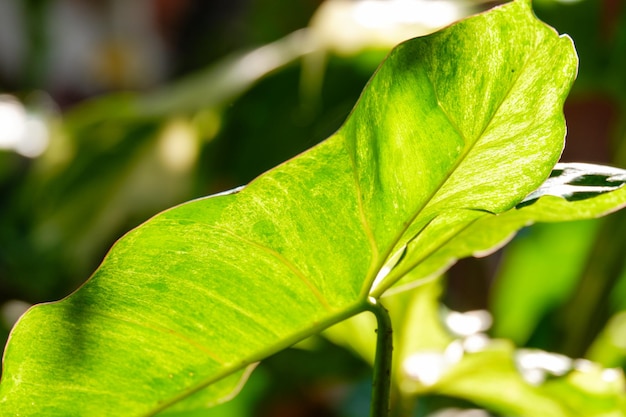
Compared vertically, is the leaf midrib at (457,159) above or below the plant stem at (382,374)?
above

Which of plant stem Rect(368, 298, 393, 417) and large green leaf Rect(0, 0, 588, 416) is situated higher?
large green leaf Rect(0, 0, 588, 416)

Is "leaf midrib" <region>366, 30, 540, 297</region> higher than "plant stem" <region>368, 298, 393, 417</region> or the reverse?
higher

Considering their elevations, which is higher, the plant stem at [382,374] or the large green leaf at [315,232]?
the large green leaf at [315,232]

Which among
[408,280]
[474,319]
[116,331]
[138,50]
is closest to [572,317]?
[474,319]

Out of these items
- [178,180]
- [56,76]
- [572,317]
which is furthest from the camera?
[56,76]

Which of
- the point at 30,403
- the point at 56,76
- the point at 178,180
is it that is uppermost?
the point at 56,76

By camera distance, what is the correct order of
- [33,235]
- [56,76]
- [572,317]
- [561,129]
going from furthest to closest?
1. [56,76]
2. [33,235]
3. [572,317]
4. [561,129]

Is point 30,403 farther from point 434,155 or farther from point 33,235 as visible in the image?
point 33,235

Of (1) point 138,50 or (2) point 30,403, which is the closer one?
(2) point 30,403
